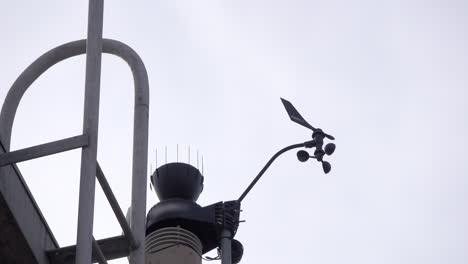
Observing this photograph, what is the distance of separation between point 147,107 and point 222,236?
3.65m

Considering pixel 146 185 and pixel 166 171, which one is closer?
pixel 146 185

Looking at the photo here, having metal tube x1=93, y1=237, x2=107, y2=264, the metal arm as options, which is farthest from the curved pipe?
the metal arm

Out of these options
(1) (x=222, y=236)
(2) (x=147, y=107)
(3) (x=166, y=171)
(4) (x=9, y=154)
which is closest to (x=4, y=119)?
(2) (x=147, y=107)

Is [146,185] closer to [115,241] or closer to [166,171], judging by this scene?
[115,241]

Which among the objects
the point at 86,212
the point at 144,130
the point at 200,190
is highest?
the point at 200,190

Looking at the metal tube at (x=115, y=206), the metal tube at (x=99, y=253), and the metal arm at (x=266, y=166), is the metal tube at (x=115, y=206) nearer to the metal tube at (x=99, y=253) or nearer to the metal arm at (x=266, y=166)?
the metal tube at (x=99, y=253)

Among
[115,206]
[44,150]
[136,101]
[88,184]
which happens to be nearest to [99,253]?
[115,206]

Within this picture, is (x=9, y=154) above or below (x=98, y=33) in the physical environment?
below

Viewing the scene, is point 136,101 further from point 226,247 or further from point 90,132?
point 226,247

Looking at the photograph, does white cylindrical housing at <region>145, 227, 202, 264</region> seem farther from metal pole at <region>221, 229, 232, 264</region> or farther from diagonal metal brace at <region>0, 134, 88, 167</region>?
diagonal metal brace at <region>0, 134, 88, 167</region>

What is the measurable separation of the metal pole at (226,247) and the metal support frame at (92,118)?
128 inches

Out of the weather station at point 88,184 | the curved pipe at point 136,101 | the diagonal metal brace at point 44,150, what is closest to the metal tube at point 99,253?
the weather station at point 88,184

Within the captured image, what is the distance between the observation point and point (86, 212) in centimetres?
1046

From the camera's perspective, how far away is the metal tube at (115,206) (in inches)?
450
